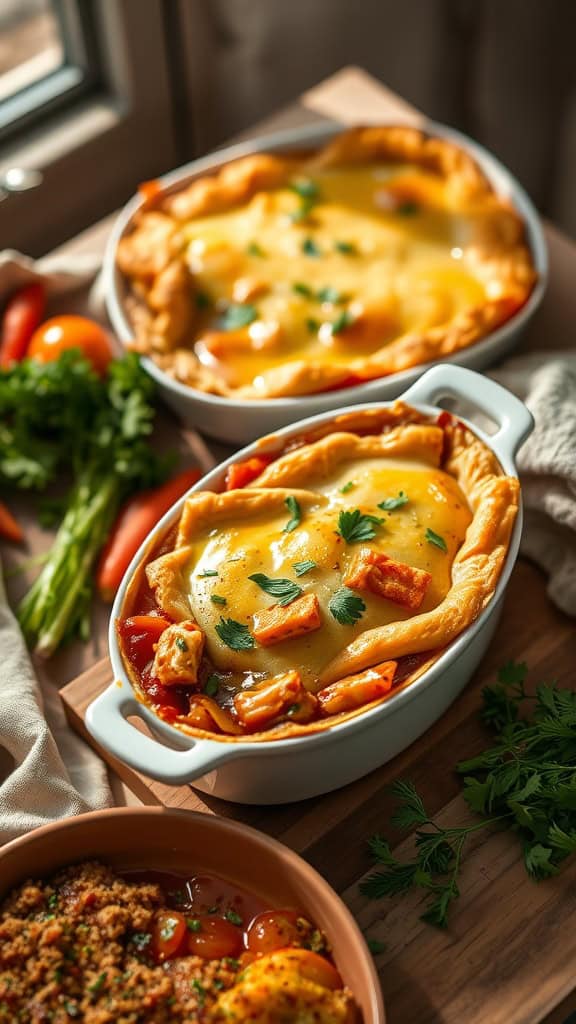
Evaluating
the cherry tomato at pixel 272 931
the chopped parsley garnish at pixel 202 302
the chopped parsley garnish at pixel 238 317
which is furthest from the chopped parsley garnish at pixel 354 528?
the chopped parsley garnish at pixel 202 302

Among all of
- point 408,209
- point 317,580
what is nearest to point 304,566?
point 317,580

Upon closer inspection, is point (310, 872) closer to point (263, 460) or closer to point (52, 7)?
point (263, 460)

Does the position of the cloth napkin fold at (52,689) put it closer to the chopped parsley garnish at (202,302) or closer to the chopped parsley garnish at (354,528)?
the chopped parsley garnish at (354,528)

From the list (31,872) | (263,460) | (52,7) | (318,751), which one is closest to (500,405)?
(263,460)

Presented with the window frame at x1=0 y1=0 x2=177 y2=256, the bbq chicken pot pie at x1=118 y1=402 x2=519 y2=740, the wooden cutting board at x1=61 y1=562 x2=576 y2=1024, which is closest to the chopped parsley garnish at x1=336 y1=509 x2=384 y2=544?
the bbq chicken pot pie at x1=118 y1=402 x2=519 y2=740

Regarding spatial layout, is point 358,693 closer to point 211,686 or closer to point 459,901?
point 211,686

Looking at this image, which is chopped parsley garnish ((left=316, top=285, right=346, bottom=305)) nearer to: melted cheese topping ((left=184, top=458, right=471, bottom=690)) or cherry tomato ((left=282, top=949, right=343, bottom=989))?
melted cheese topping ((left=184, top=458, right=471, bottom=690))

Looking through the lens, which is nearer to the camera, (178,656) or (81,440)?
(178,656)
